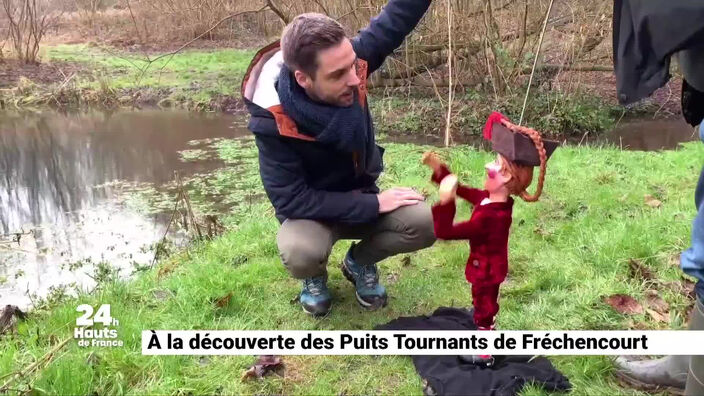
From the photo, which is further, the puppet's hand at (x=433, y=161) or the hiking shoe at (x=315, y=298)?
the hiking shoe at (x=315, y=298)

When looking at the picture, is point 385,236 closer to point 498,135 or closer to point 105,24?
point 498,135

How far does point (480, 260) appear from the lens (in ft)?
7.13

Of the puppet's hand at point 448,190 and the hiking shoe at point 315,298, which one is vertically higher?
the puppet's hand at point 448,190

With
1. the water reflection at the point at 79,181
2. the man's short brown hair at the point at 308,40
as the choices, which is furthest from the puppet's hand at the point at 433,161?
the water reflection at the point at 79,181

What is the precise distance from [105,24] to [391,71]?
11.6m

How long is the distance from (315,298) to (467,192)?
1098mm

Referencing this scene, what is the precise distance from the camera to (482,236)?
2109 mm

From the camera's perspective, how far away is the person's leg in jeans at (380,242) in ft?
9.24

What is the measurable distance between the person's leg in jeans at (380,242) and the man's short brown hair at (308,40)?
831mm

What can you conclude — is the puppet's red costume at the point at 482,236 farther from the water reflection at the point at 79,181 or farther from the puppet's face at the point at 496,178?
the water reflection at the point at 79,181

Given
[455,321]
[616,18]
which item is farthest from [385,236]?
[616,18]

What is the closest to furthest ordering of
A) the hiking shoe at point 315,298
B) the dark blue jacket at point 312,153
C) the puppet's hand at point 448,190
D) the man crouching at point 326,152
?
the puppet's hand at point 448,190 < the man crouching at point 326,152 < the dark blue jacket at point 312,153 < the hiking shoe at point 315,298

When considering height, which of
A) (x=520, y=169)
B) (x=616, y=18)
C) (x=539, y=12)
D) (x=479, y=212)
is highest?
(x=539, y=12)

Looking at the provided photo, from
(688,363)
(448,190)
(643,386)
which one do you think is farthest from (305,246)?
(688,363)
